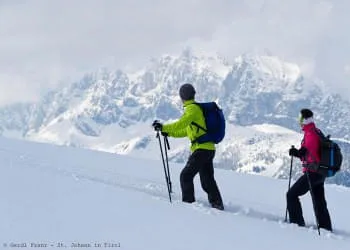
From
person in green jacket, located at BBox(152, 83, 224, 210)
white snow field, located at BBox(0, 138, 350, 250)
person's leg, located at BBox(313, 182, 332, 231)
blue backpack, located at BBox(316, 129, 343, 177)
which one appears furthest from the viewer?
person's leg, located at BBox(313, 182, 332, 231)

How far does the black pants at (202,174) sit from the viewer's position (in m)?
11.4

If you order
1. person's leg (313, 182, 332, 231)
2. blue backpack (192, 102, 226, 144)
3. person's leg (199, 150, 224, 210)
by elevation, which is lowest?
person's leg (313, 182, 332, 231)

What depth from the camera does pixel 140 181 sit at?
45.4ft

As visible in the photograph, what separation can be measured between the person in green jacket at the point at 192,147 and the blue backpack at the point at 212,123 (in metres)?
0.07

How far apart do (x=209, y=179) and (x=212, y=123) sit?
3.56ft

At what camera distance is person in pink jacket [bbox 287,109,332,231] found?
11.0 m

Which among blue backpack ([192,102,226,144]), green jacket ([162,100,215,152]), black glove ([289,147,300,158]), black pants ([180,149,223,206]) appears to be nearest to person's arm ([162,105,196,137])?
green jacket ([162,100,215,152])

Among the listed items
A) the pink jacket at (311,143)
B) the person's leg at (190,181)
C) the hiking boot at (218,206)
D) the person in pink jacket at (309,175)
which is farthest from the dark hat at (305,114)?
the hiking boot at (218,206)

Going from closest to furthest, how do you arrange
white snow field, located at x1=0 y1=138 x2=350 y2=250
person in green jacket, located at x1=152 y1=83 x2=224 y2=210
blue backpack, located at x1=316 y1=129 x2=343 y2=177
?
white snow field, located at x1=0 y1=138 x2=350 y2=250 → blue backpack, located at x1=316 y1=129 x2=343 y2=177 → person in green jacket, located at x1=152 y1=83 x2=224 y2=210

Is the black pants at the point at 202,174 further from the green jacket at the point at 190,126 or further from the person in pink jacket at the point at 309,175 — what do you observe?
the person in pink jacket at the point at 309,175

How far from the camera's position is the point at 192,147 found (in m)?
11.5

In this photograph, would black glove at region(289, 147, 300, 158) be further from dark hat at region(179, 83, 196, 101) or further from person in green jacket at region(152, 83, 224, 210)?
dark hat at region(179, 83, 196, 101)

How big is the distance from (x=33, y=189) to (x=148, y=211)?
5.58 ft

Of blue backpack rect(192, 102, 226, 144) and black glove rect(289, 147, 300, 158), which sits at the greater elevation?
blue backpack rect(192, 102, 226, 144)
